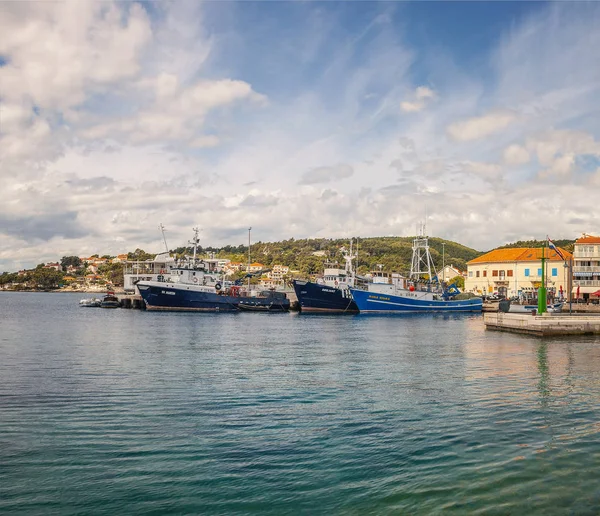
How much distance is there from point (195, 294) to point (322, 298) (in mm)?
17959

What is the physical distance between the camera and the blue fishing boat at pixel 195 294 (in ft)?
244

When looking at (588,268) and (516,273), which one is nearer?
(588,268)

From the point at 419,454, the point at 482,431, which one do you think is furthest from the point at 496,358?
the point at 419,454

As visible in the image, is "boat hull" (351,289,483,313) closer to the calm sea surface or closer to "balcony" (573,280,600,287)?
"balcony" (573,280,600,287)

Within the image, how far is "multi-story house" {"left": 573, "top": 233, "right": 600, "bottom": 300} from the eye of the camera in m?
78.4

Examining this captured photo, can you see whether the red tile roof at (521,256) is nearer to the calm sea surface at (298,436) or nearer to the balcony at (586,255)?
the balcony at (586,255)

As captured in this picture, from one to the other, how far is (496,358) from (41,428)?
21.1 meters

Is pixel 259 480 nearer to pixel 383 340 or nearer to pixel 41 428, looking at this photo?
pixel 41 428

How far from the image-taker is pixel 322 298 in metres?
75.2

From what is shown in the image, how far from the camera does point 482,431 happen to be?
41.6 ft

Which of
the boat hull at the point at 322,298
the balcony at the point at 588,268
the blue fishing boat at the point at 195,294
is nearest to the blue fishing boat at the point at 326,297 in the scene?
the boat hull at the point at 322,298

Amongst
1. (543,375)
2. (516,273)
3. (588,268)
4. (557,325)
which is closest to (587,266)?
(588,268)

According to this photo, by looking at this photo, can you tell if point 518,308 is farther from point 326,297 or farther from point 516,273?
point 516,273

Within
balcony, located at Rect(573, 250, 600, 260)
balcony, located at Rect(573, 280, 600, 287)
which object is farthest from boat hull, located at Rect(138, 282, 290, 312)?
balcony, located at Rect(573, 250, 600, 260)
